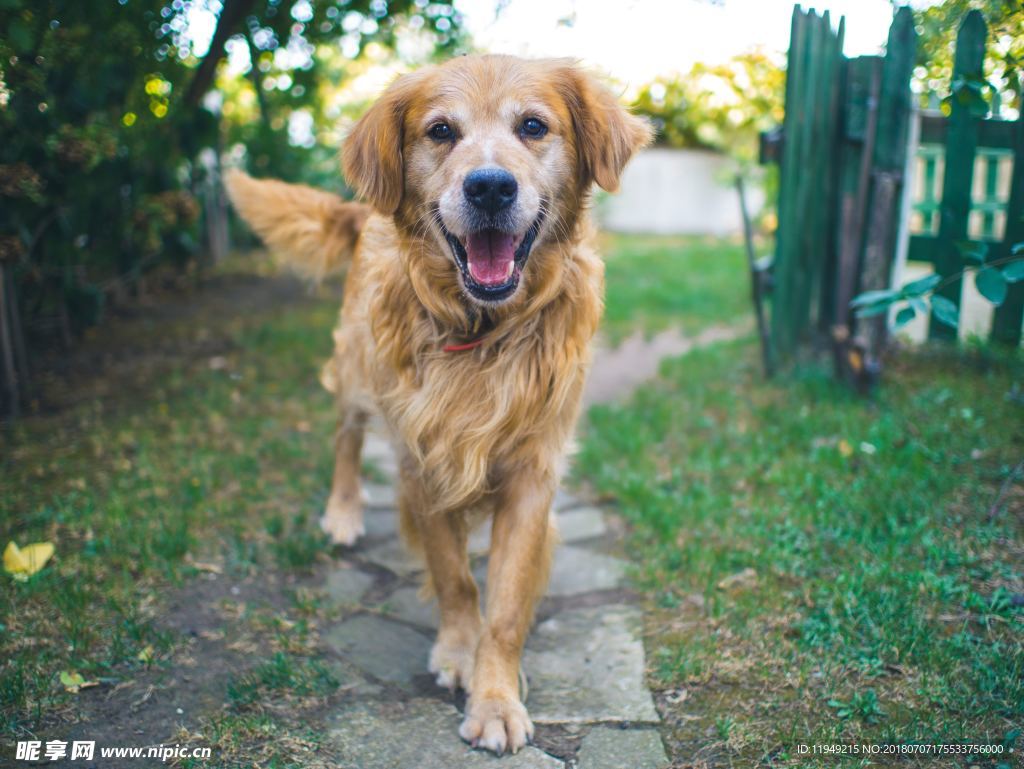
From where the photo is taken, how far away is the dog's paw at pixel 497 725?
2.14 meters

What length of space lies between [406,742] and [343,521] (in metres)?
1.36

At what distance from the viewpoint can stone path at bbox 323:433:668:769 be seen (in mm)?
2111

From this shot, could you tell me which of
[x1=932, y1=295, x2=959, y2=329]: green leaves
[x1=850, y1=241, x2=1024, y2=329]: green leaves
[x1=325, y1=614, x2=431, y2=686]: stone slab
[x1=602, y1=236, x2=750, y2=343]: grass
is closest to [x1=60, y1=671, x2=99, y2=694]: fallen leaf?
[x1=325, y1=614, x2=431, y2=686]: stone slab

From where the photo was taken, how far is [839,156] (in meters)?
4.36

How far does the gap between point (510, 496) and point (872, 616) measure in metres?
1.18

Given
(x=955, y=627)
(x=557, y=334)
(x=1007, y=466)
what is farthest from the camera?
(x=1007, y=466)

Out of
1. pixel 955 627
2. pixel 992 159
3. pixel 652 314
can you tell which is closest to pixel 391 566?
pixel 955 627

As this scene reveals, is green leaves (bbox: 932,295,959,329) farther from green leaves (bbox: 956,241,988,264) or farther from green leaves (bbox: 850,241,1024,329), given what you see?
green leaves (bbox: 956,241,988,264)

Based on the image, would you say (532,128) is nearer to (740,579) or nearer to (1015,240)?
(740,579)

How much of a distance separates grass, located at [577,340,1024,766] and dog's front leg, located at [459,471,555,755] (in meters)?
0.43

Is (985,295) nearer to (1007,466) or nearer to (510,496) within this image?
(1007,466)

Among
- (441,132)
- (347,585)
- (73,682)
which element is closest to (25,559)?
(73,682)

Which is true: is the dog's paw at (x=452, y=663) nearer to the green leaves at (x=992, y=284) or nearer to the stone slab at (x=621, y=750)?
the stone slab at (x=621, y=750)

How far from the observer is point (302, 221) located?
3713 millimetres
